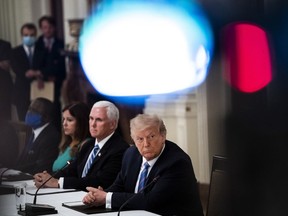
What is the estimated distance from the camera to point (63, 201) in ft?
10.9

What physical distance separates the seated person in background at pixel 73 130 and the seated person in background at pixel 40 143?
0.83 ft

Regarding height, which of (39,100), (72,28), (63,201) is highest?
(72,28)

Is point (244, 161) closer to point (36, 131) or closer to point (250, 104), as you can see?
point (250, 104)

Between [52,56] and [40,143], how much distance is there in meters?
4.37

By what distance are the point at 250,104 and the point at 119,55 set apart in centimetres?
818

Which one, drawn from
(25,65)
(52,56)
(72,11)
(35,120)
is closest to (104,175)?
(35,120)

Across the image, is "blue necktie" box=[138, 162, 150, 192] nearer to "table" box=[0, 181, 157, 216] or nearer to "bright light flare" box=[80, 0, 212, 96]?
"table" box=[0, 181, 157, 216]

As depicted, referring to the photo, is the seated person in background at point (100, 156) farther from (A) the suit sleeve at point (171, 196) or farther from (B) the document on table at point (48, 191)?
(A) the suit sleeve at point (171, 196)

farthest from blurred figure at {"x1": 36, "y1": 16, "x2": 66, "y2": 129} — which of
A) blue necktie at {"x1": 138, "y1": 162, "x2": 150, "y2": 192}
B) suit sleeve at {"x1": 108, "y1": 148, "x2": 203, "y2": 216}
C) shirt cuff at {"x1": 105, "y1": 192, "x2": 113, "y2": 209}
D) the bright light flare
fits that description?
suit sleeve at {"x1": 108, "y1": 148, "x2": 203, "y2": 216}

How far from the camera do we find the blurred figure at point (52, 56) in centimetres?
890

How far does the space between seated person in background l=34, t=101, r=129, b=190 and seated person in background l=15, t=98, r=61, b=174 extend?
0.67 m

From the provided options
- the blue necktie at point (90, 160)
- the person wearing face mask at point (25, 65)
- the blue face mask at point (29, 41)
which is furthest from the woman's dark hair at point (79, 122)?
the blue face mask at point (29, 41)

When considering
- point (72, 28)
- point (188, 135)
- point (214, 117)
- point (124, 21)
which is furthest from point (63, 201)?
point (72, 28)

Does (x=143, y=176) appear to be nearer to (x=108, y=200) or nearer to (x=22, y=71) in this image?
(x=108, y=200)
